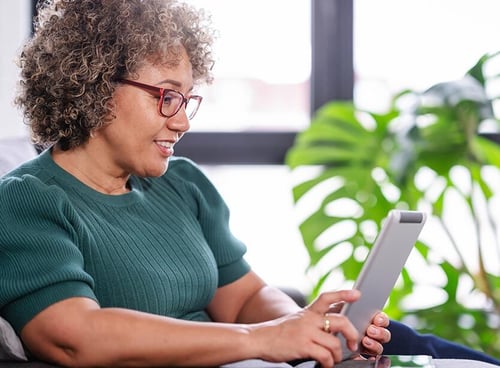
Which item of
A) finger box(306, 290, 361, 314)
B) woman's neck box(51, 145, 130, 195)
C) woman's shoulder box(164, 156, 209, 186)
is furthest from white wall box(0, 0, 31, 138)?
finger box(306, 290, 361, 314)

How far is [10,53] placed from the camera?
9.50 feet

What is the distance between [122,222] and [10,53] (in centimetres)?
146

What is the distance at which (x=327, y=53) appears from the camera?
3.16 metres

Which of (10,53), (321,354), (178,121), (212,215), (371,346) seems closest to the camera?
(321,354)

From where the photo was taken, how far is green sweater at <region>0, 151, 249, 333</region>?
1.39 m

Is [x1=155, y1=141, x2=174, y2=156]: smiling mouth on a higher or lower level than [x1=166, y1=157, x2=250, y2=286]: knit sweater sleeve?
higher

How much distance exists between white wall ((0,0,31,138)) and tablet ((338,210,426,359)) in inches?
65.9

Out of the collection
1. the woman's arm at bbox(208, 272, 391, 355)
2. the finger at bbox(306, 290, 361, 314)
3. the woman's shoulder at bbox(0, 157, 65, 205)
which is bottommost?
the woman's arm at bbox(208, 272, 391, 355)

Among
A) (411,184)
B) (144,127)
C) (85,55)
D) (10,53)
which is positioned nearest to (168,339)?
(144,127)

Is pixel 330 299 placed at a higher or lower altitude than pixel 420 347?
higher

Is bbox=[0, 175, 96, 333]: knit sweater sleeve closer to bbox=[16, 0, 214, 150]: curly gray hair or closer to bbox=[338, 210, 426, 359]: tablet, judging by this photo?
bbox=[16, 0, 214, 150]: curly gray hair

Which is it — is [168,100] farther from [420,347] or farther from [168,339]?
[420,347]

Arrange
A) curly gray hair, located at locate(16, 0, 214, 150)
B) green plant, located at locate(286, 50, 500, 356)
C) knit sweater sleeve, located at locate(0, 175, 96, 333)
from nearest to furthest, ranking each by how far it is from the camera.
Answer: knit sweater sleeve, located at locate(0, 175, 96, 333) → curly gray hair, located at locate(16, 0, 214, 150) → green plant, located at locate(286, 50, 500, 356)

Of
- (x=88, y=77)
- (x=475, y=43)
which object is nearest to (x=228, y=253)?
(x=88, y=77)
